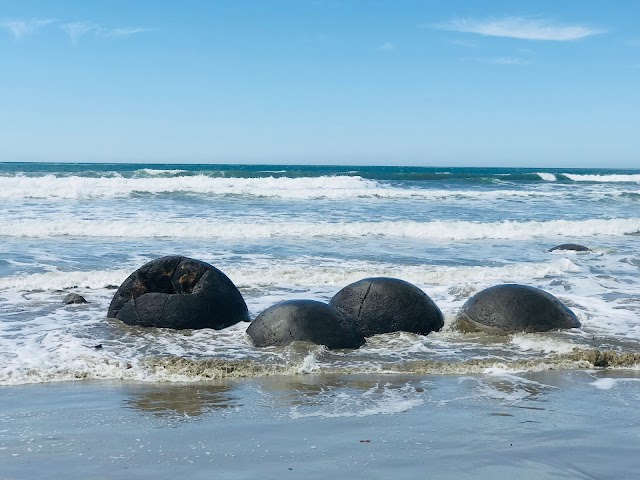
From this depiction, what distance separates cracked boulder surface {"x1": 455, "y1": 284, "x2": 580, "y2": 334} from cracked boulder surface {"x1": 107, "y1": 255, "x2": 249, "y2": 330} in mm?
2812

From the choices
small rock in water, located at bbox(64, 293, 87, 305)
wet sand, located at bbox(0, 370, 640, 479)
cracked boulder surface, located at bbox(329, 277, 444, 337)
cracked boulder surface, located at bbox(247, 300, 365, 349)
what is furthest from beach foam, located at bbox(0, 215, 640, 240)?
wet sand, located at bbox(0, 370, 640, 479)

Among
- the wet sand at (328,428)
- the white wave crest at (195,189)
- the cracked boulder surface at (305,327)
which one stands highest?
the white wave crest at (195,189)

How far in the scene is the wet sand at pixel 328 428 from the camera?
4.34m

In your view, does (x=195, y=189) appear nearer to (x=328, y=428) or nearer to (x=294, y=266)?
(x=294, y=266)

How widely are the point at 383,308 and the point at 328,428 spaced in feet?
11.2

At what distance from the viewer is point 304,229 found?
65.0 ft

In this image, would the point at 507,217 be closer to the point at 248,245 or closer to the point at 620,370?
the point at 248,245

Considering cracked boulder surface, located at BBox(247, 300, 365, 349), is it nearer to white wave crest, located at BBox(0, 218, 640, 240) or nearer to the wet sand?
the wet sand

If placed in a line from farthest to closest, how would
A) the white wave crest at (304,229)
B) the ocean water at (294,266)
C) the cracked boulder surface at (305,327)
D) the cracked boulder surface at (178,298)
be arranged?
the white wave crest at (304,229), the cracked boulder surface at (178,298), the cracked boulder surface at (305,327), the ocean water at (294,266)

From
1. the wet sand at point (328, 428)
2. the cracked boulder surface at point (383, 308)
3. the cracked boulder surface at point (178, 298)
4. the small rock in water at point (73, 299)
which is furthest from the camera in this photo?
the small rock in water at point (73, 299)

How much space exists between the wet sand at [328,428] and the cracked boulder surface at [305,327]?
2.97 feet

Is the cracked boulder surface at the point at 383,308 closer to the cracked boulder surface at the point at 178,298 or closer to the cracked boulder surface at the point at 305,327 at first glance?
the cracked boulder surface at the point at 305,327

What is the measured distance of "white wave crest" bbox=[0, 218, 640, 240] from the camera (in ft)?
60.4

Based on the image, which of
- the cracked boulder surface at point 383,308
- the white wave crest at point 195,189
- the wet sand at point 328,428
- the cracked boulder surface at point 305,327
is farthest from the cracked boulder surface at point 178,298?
the white wave crest at point 195,189
